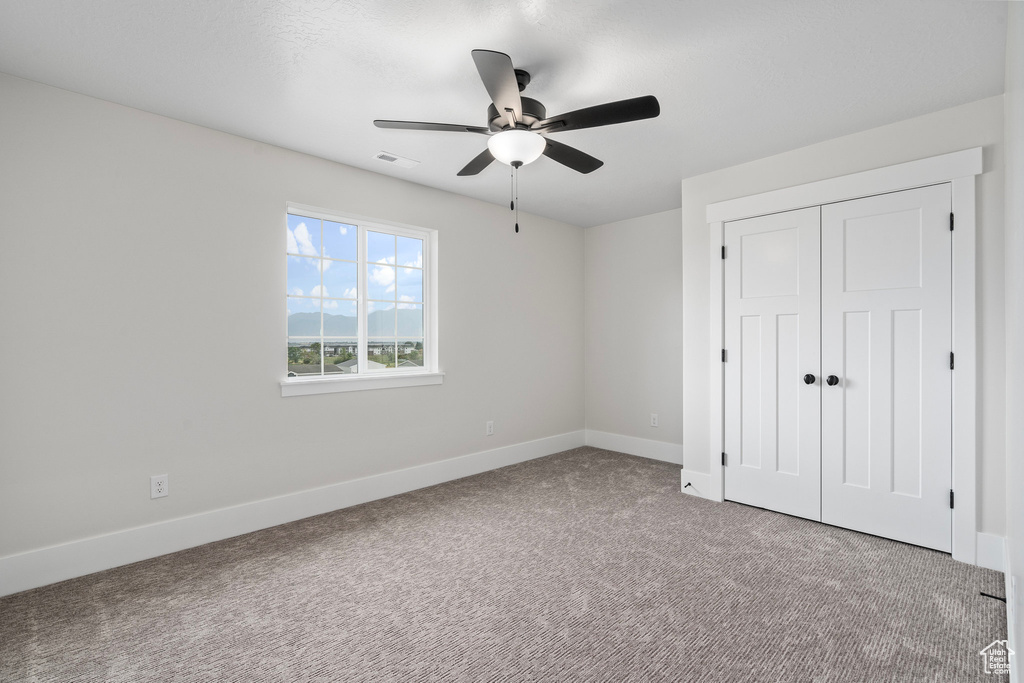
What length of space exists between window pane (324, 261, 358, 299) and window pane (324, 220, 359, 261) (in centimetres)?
6

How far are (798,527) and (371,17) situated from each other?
3.67 metres

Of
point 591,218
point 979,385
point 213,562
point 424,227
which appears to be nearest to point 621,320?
point 591,218

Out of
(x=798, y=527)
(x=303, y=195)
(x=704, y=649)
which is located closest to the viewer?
(x=704, y=649)

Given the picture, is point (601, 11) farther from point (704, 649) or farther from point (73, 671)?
point (73, 671)

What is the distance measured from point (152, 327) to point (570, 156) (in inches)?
99.4

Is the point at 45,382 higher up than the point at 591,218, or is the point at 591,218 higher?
the point at 591,218

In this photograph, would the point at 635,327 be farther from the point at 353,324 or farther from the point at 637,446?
the point at 353,324

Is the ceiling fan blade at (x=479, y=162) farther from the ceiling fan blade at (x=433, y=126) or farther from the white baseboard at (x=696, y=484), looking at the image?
the white baseboard at (x=696, y=484)

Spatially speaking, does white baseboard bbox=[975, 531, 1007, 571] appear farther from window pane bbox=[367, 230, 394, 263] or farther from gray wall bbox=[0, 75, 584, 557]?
window pane bbox=[367, 230, 394, 263]

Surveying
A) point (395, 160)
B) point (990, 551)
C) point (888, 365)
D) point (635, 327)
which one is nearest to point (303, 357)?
point (395, 160)

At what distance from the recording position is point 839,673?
1749 mm

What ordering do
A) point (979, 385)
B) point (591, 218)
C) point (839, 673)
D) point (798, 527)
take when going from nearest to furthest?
point (839, 673), point (979, 385), point (798, 527), point (591, 218)

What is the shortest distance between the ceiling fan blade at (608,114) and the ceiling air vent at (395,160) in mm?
1547

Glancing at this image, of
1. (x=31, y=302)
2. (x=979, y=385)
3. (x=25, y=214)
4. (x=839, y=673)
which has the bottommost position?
(x=839, y=673)
